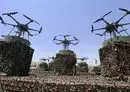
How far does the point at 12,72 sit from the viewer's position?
28.8 m

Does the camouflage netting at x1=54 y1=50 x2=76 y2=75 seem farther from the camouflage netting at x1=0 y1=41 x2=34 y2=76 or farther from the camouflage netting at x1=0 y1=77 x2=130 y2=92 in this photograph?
the camouflage netting at x1=0 y1=77 x2=130 y2=92

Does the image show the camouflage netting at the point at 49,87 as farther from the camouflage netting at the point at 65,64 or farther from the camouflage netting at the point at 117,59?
the camouflage netting at the point at 65,64

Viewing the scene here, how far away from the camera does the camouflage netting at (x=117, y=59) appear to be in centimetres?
2573

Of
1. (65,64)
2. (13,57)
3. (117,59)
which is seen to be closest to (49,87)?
(117,59)

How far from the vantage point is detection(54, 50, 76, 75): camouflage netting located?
4038 centimetres

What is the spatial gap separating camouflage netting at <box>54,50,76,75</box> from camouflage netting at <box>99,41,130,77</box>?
13.3 metres

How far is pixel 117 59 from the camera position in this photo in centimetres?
2605

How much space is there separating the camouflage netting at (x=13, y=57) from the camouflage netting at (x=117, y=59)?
958 cm

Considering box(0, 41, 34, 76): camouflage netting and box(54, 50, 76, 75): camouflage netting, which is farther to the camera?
box(54, 50, 76, 75): camouflage netting

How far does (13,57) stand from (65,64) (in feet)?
41.8

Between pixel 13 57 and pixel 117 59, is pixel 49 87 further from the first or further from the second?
pixel 13 57

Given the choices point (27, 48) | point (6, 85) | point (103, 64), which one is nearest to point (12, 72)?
point (27, 48)

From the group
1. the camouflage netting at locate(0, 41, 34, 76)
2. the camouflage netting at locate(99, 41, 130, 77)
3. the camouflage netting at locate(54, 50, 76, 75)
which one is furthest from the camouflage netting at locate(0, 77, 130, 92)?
the camouflage netting at locate(54, 50, 76, 75)

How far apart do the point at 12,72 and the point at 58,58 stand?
43.7ft
